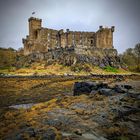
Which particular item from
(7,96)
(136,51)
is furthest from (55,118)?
(136,51)

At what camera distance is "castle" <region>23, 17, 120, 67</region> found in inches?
3002

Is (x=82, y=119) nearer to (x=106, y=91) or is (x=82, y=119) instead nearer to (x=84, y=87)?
(x=106, y=91)

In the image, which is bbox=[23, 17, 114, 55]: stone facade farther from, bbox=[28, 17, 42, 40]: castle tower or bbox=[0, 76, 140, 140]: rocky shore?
bbox=[0, 76, 140, 140]: rocky shore

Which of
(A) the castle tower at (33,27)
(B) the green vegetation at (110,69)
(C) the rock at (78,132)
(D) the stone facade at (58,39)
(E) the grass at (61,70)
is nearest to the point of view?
(C) the rock at (78,132)

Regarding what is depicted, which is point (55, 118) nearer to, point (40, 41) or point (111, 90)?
point (111, 90)

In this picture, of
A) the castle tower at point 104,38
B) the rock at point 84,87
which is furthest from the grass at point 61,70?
the rock at point 84,87

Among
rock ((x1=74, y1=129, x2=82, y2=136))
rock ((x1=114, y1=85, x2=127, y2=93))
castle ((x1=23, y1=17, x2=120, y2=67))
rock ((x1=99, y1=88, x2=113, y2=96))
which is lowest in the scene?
rock ((x1=74, y1=129, x2=82, y2=136))

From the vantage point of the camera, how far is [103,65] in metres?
77.1

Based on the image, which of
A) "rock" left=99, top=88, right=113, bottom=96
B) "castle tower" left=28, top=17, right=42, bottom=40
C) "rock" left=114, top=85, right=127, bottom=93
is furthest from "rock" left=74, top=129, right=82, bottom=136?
"castle tower" left=28, top=17, right=42, bottom=40

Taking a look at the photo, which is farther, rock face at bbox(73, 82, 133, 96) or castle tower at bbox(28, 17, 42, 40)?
castle tower at bbox(28, 17, 42, 40)

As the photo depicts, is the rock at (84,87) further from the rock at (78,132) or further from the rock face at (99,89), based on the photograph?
the rock at (78,132)

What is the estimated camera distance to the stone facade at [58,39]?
274 feet

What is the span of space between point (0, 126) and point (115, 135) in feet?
34.0

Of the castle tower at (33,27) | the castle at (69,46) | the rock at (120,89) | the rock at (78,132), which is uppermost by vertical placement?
the castle tower at (33,27)
